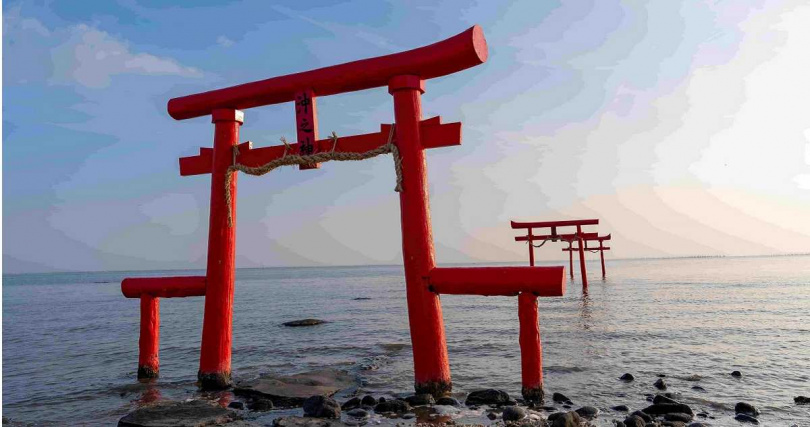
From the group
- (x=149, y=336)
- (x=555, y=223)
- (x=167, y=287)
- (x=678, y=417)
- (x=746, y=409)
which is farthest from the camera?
(x=555, y=223)

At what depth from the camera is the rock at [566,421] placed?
4942mm

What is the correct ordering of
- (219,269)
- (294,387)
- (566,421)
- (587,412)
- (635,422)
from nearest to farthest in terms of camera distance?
(566,421), (635,422), (587,412), (219,269), (294,387)

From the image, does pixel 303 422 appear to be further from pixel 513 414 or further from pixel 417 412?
pixel 513 414

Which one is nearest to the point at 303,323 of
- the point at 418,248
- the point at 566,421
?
the point at 418,248

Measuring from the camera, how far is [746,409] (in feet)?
19.6

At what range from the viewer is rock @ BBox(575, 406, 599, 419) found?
5.77 m

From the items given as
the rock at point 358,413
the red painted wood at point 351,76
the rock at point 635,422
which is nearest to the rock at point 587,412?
the rock at point 635,422

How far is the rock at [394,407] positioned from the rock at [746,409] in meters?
3.79

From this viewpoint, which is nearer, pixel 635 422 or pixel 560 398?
pixel 635 422

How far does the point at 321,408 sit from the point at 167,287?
3092 millimetres

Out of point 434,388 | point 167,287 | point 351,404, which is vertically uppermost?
point 167,287

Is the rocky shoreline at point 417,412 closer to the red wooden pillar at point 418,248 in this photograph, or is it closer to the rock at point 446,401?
the rock at point 446,401

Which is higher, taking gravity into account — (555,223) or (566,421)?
(555,223)

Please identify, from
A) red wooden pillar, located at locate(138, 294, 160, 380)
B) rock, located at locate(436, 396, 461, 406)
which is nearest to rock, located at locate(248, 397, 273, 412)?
rock, located at locate(436, 396, 461, 406)
